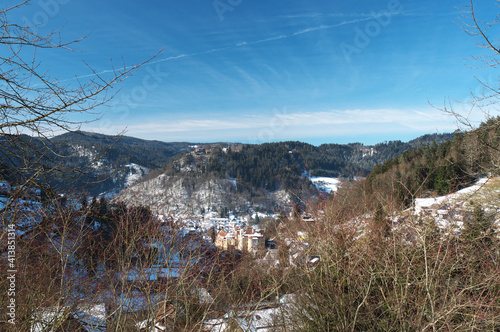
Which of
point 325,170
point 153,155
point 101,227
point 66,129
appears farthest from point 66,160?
point 153,155

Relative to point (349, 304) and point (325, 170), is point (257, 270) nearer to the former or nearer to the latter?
point (349, 304)

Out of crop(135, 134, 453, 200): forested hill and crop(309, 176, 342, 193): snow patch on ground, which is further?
crop(135, 134, 453, 200): forested hill

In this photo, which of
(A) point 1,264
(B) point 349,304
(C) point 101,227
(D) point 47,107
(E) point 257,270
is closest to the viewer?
(D) point 47,107

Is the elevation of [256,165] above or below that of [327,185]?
above

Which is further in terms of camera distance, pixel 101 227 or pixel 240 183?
pixel 240 183

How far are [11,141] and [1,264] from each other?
107 inches

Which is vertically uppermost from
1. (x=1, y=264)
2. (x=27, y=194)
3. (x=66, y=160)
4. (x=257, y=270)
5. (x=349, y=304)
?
(x=66, y=160)

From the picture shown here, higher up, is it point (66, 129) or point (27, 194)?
point (66, 129)

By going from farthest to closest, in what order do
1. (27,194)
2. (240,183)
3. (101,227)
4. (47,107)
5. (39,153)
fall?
(240,183) → (101,227) → (27,194) → (39,153) → (47,107)

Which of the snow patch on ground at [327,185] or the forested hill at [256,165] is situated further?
the forested hill at [256,165]

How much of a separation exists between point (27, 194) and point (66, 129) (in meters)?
1.16

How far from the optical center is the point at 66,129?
270 centimetres

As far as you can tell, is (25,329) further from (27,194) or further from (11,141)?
(11,141)

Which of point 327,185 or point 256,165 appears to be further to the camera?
point 256,165
